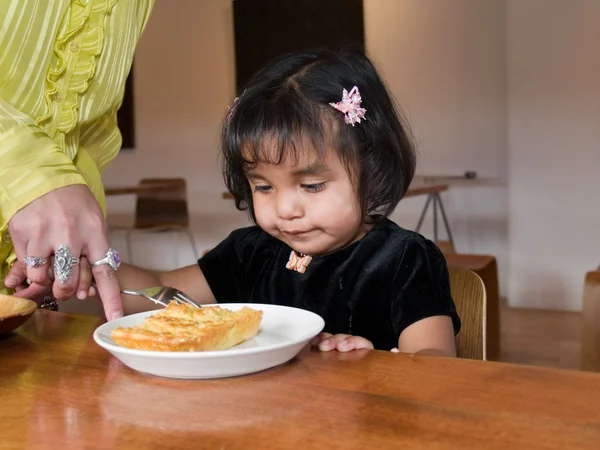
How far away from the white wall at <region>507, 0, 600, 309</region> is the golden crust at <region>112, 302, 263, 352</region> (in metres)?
4.60

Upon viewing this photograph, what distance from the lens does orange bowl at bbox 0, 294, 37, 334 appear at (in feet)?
3.34

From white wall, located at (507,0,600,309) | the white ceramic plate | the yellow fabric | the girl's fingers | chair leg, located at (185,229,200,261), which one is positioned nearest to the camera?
the white ceramic plate

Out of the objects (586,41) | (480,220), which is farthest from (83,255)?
(480,220)

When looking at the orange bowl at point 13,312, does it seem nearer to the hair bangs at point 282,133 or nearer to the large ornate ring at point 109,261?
the large ornate ring at point 109,261

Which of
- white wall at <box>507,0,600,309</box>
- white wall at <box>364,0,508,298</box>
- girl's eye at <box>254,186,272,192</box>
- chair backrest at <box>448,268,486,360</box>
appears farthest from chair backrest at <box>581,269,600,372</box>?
white wall at <box>364,0,508,298</box>

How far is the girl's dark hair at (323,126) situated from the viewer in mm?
1291

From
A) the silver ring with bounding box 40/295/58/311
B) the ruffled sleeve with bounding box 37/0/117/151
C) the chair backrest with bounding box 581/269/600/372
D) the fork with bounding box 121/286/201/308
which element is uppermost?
the ruffled sleeve with bounding box 37/0/117/151

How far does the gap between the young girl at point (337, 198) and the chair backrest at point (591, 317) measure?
15.4 inches

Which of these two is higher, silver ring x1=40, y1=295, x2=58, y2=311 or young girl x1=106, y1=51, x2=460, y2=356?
young girl x1=106, y1=51, x2=460, y2=356

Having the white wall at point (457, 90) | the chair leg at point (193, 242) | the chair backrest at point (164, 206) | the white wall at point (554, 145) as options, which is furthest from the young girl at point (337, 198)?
the chair leg at point (193, 242)

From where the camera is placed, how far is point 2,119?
118 centimetres

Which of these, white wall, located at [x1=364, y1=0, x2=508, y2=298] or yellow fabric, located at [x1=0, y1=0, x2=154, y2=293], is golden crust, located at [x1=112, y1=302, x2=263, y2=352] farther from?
white wall, located at [x1=364, y1=0, x2=508, y2=298]

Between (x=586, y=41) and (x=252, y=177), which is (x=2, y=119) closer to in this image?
(x=252, y=177)

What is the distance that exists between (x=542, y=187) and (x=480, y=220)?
63 centimetres
